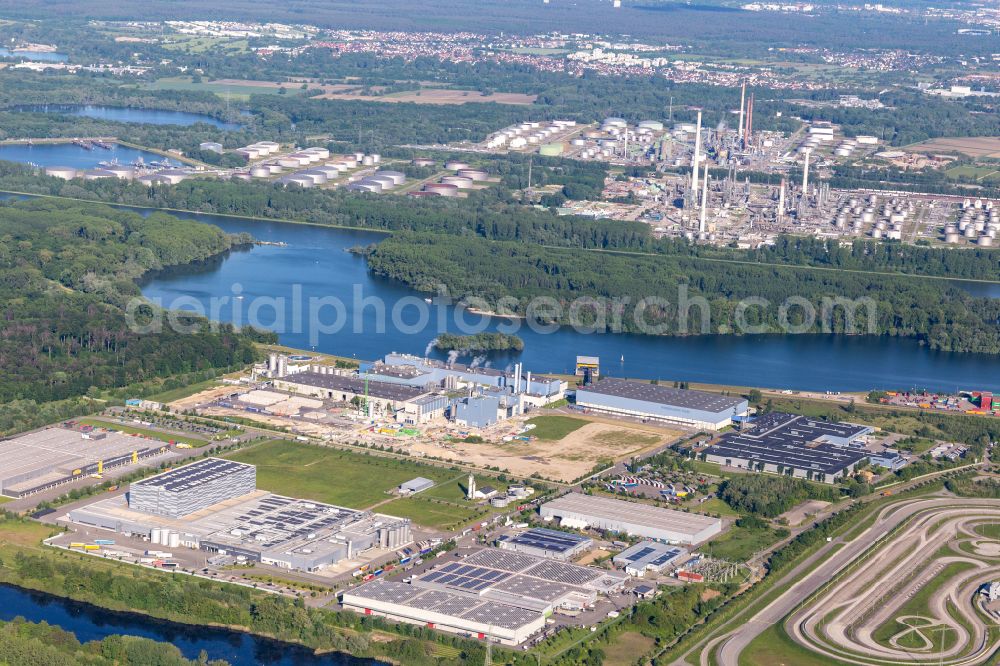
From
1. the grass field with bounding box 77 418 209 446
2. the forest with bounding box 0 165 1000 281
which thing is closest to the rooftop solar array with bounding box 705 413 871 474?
the grass field with bounding box 77 418 209 446

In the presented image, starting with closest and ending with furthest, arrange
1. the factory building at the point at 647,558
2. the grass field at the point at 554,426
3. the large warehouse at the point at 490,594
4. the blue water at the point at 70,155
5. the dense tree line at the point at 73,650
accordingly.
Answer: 1. the dense tree line at the point at 73,650
2. the large warehouse at the point at 490,594
3. the factory building at the point at 647,558
4. the grass field at the point at 554,426
5. the blue water at the point at 70,155

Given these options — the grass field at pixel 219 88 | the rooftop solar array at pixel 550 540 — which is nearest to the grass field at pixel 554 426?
the rooftop solar array at pixel 550 540

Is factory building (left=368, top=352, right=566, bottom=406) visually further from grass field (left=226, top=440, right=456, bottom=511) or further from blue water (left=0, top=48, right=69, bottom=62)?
blue water (left=0, top=48, right=69, bottom=62)

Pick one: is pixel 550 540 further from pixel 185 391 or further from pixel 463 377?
pixel 185 391

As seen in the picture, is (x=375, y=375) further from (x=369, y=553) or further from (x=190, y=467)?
(x=369, y=553)

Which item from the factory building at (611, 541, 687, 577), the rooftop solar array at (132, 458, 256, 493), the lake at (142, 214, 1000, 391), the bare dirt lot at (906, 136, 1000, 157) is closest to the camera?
the factory building at (611, 541, 687, 577)

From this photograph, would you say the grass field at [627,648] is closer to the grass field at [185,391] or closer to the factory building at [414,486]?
the factory building at [414,486]
